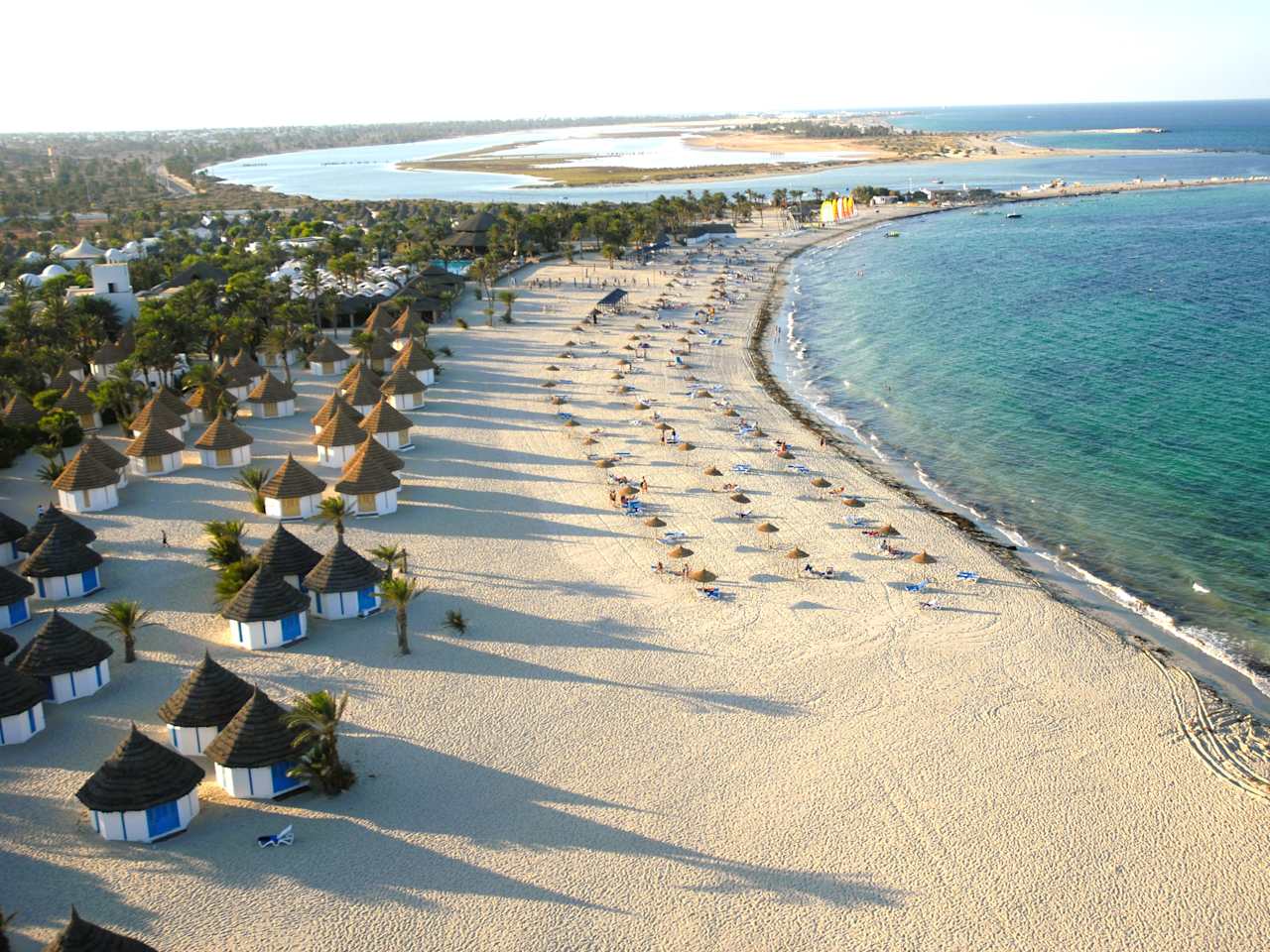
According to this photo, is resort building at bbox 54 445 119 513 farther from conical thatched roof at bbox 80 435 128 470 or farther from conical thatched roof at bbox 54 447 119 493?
conical thatched roof at bbox 80 435 128 470

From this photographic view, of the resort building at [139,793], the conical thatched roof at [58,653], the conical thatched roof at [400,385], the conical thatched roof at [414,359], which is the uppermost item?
the conical thatched roof at [414,359]

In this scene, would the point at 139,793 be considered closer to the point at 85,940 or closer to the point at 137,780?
the point at 137,780

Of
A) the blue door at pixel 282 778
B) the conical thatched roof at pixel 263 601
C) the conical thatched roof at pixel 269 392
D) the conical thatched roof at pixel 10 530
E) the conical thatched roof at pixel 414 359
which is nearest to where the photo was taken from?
the blue door at pixel 282 778

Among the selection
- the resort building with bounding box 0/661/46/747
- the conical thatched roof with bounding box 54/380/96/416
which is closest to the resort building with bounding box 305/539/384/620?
the resort building with bounding box 0/661/46/747

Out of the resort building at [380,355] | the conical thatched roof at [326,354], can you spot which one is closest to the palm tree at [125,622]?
the resort building at [380,355]

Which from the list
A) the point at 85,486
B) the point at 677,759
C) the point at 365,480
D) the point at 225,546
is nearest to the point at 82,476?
the point at 85,486

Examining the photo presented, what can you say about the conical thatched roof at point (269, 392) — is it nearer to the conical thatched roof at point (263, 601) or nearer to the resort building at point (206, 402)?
the resort building at point (206, 402)

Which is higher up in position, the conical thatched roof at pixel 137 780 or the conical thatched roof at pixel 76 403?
the conical thatched roof at pixel 76 403
